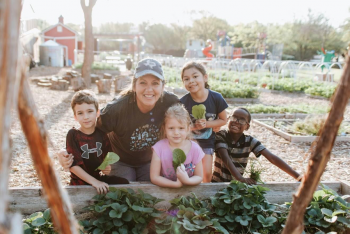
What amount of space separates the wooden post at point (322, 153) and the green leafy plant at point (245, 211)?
1.13 meters

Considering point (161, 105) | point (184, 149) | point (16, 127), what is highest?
point (161, 105)

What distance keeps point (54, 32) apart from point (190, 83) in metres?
30.8

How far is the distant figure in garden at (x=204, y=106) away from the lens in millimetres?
3496

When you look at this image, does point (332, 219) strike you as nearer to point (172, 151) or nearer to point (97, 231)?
point (172, 151)

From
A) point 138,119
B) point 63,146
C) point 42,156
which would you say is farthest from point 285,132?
point 42,156

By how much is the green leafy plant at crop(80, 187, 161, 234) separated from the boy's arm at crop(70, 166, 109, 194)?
0.52 feet

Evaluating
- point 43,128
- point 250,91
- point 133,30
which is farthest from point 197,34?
point 43,128

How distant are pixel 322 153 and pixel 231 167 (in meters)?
1.94

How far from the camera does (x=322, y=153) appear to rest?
3.71ft

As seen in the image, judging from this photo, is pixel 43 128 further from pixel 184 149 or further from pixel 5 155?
pixel 184 149

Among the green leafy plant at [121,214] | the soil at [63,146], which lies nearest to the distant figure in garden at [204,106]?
the soil at [63,146]

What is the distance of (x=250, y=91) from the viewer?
36.2ft

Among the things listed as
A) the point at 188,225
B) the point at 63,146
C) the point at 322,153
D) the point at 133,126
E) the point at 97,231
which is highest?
the point at 322,153

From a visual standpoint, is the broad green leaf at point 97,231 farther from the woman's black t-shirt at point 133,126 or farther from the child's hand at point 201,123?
the child's hand at point 201,123
